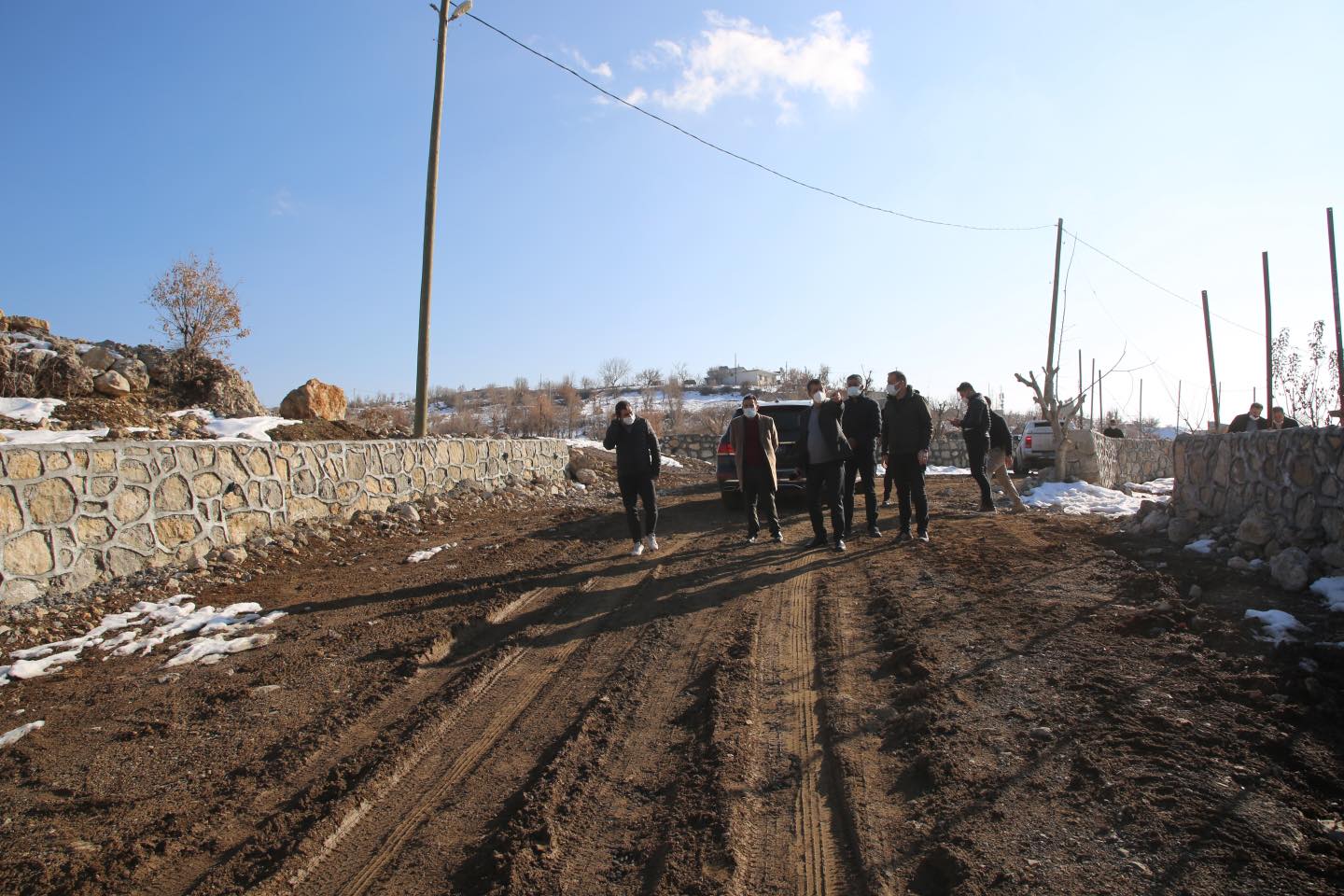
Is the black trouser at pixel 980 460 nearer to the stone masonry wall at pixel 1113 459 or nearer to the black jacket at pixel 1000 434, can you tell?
A: the black jacket at pixel 1000 434

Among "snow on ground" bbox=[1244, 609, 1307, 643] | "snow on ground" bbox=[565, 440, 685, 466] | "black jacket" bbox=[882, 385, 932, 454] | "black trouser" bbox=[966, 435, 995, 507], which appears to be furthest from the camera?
"snow on ground" bbox=[565, 440, 685, 466]

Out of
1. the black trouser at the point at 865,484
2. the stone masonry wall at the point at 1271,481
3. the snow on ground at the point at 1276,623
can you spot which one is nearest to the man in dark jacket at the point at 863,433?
the black trouser at the point at 865,484

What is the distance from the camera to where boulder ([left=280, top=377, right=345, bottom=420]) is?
1263 centimetres

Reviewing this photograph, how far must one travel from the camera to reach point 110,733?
3828 mm

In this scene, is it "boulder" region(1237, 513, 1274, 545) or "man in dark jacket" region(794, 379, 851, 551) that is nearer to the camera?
"boulder" region(1237, 513, 1274, 545)

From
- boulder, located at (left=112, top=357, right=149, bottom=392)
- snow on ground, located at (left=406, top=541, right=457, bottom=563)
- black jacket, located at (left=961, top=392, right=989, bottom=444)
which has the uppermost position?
boulder, located at (left=112, top=357, right=149, bottom=392)

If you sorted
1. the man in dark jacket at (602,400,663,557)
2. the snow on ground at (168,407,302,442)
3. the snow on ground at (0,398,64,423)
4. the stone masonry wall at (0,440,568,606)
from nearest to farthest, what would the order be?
1. the stone masonry wall at (0,440,568,606)
2. the man in dark jacket at (602,400,663,557)
3. the snow on ground at (0,398,64,423)
4. the snow on ground at (168,407,302,442)

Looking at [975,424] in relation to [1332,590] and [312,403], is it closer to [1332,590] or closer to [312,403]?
[1332,590]

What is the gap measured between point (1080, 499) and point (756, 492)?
6.09 meters

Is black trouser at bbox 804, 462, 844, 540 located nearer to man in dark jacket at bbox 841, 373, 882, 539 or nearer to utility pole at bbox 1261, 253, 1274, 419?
man in dark jacket at bbox 841, 373, 882, 539

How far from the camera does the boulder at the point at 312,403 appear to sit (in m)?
12.6

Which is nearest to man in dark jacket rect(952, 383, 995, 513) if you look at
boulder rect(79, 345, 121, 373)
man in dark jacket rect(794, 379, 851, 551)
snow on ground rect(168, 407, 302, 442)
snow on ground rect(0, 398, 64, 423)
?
man in dark jacket rect(794, 379, 851, 551)

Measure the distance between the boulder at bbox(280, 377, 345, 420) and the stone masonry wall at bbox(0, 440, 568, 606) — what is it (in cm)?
310

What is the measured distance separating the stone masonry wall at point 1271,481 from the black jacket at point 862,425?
3.26 metres
